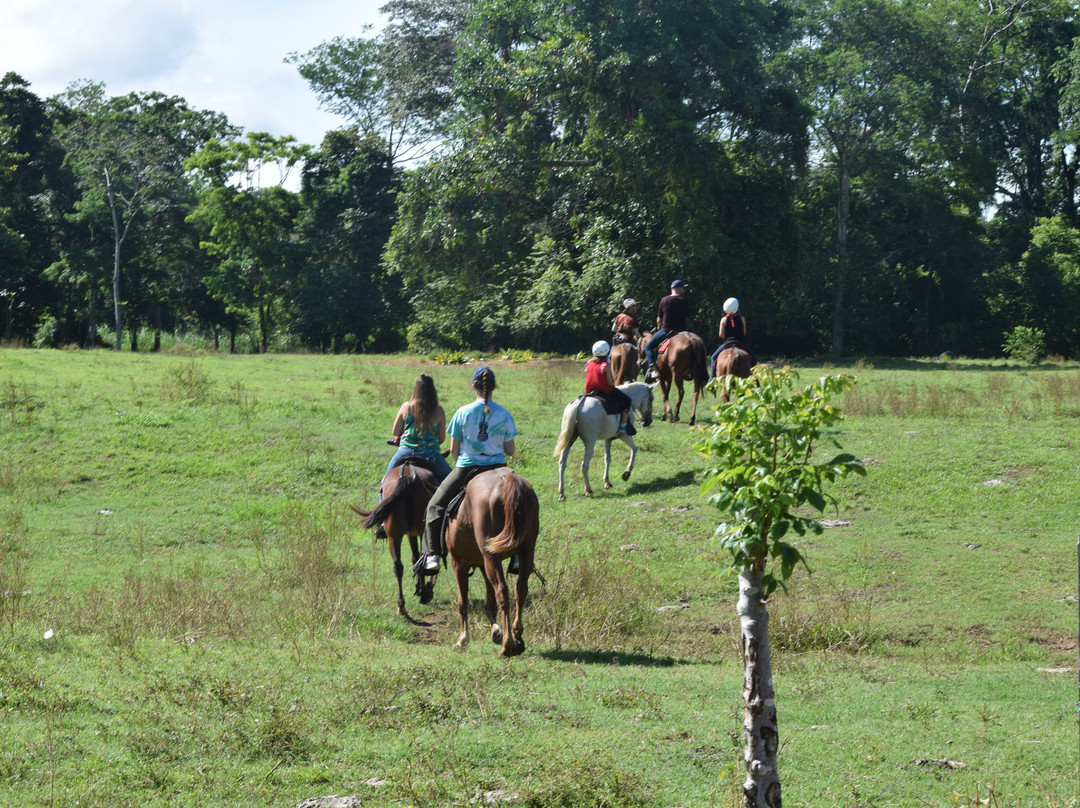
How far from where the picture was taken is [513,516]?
9000mm

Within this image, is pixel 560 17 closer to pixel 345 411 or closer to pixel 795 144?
pixel 795 144

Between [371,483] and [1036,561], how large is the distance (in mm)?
10207

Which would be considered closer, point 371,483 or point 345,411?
point 371,483

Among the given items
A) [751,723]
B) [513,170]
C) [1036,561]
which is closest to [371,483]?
[1036,561]

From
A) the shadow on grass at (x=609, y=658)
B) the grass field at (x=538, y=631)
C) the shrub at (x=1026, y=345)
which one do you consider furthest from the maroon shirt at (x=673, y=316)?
the shrub at (x=1026, y=345)

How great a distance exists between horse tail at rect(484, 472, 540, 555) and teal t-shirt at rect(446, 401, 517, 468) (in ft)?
2.42

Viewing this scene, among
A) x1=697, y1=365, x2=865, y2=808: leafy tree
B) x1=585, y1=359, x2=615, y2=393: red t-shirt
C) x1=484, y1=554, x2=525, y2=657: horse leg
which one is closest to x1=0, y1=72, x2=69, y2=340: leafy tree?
x1=585, y1=359, x2=615, y2=393: red t-shirt

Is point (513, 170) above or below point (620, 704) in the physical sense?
above

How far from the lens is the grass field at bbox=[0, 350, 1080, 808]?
616cm

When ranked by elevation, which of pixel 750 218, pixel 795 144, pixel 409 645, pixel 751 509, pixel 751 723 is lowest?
pixel 409 645

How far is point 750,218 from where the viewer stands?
36344 millimetres

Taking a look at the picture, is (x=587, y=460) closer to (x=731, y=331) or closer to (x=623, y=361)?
(x=623, y=361)

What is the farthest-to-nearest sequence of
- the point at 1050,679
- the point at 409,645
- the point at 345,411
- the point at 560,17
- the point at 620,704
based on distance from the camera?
the point at 560,17, the point at 345,411, the point at 409,645, the point at 1050,679, the point at 620,704

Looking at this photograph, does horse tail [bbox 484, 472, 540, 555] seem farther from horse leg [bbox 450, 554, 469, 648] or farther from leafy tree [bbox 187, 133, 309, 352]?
leafy tree [bbox 187, 133, 309, 352]
